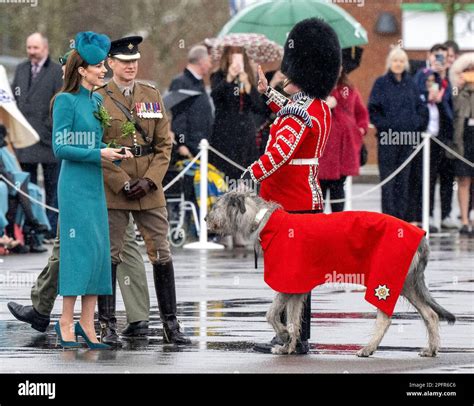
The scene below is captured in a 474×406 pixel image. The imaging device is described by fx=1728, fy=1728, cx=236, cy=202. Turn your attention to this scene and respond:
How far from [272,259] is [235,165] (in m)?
9.82

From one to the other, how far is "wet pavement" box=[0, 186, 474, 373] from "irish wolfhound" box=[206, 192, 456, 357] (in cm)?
15

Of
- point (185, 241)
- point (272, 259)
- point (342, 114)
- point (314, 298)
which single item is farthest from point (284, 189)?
point (185, 241)

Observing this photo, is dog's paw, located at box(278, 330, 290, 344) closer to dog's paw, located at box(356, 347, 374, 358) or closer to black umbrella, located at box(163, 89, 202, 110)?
dog's paw, located at box(356, 347, 374, 358)

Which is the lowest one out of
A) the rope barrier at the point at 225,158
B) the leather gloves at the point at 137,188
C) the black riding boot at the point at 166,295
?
the black riding boot at the point at 166,295

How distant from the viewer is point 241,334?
12.9 metres

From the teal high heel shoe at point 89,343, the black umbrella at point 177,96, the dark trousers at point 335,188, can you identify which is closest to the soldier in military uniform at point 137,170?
the teal high heel shoe at point 89,343

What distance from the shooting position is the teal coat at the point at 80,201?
11.9 metres

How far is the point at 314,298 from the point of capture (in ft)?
51.9

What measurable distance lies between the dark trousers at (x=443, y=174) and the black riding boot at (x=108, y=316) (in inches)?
481

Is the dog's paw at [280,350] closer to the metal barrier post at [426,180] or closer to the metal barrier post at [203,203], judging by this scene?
the metal barrier post at [203,203]

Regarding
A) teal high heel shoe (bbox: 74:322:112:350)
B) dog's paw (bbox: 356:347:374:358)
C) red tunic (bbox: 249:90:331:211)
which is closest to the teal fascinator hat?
red tunic (bbox: 249:90:331:211)

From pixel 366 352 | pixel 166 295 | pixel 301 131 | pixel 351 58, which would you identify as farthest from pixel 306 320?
pixel 351 58

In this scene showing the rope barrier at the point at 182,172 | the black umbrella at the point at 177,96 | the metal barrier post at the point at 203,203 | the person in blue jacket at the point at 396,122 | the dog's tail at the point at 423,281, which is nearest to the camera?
the dog's tail at the point at 423,281

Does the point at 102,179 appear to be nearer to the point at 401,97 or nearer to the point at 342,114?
the point at 342,114
